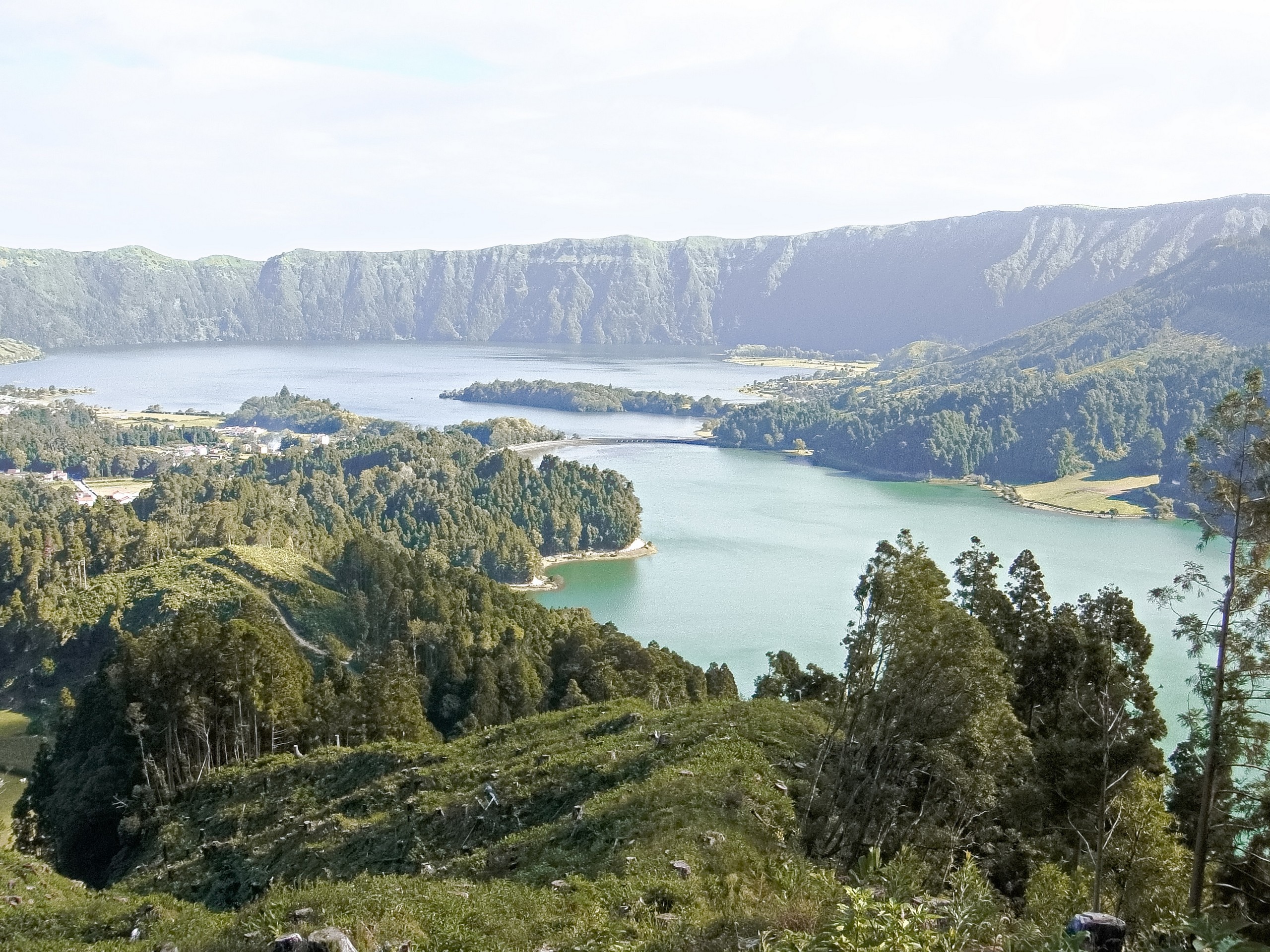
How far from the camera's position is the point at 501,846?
17672 millimetres

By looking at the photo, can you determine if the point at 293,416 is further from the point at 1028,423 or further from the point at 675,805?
the point at 675,805

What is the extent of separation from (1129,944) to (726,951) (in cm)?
407

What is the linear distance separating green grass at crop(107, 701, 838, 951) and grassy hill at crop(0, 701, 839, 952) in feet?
0.15

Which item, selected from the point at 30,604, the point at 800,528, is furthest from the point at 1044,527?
the point at 30,604

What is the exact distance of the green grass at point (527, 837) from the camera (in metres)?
12.4

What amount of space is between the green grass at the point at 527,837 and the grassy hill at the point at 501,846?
0.15 feet

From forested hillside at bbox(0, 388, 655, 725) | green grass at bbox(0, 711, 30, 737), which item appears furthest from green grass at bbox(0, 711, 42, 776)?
forested hillside at bbox(0, 388, 655, 725)

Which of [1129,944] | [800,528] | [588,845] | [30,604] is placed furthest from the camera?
[800,528]

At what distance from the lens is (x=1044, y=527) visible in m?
99.2

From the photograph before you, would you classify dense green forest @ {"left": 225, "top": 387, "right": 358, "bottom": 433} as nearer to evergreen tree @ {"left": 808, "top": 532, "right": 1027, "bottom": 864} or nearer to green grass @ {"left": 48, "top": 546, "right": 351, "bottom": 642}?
green grass @ {"left": 48, "top": 546, "right": 351, "bottom": 642}

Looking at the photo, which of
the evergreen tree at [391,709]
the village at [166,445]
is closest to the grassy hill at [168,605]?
the evergreen tree at [391,709]

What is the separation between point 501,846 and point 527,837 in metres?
0.54

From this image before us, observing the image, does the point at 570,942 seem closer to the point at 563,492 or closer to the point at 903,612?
the point at 903,612

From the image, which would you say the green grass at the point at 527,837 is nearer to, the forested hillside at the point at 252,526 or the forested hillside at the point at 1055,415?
the forested hillside at the point at 252,526
